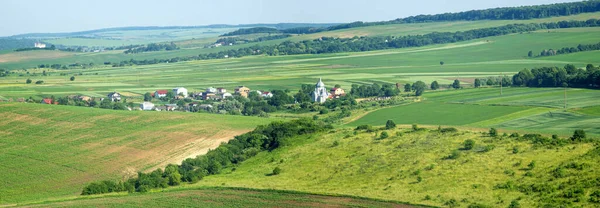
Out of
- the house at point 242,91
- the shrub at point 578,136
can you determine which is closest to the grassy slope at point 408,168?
the shrub at point 578,136

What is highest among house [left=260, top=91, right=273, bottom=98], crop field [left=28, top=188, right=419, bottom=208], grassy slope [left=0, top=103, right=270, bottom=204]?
crop field [left=28, top=188, right=419, bottom=208]

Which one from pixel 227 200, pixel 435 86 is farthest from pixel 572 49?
pixel 227 200

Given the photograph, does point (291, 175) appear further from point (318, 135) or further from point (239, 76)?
point (239, 76)

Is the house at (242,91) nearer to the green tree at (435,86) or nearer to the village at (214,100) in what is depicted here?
the village at (214,100)

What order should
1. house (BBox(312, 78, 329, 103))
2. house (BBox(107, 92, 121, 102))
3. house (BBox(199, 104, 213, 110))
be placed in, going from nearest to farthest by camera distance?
1. house (BBox(199, 104, 213, 110))
2. house (BBox(312, 78, 329, 103))
3. house (BBox(107, 92, 121, 102))

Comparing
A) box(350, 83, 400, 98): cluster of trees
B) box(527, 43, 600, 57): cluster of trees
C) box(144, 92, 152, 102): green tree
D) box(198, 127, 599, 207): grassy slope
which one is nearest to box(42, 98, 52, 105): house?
box(144, 92, 152, 102): green tree

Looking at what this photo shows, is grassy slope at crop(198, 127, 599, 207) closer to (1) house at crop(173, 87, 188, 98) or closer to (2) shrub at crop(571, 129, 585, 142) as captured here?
(2) shrub at crop(571, 129, 585, 142)
